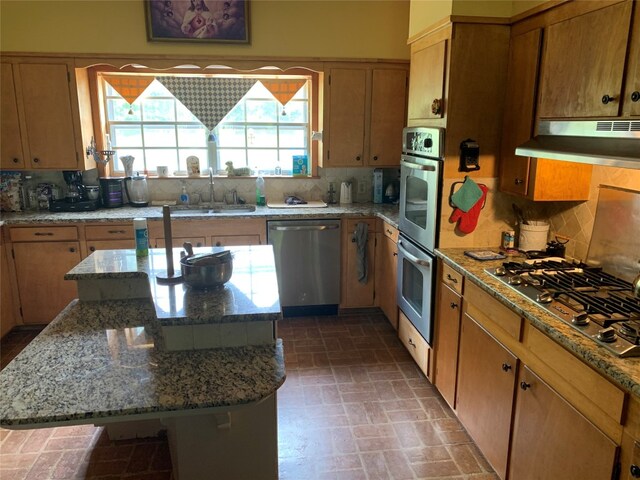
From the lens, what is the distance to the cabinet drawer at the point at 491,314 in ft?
6.55

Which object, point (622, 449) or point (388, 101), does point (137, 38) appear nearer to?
point (388, 101)

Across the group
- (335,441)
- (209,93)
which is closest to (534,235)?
(335,441)

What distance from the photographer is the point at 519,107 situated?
2.46 m

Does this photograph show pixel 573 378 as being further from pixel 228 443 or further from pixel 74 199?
pixel 74 199

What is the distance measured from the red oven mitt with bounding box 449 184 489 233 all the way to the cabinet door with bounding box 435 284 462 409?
1.19 ft

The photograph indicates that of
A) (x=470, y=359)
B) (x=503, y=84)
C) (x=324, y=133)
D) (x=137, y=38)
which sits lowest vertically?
(x=470, y=359)

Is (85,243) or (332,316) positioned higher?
(85,243)

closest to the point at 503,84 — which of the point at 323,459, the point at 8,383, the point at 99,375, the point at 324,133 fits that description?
the point at 324,133

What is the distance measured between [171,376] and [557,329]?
136cm

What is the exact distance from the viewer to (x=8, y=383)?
156cm

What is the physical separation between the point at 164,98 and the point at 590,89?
3.62 metres

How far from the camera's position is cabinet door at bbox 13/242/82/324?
377 centimetres

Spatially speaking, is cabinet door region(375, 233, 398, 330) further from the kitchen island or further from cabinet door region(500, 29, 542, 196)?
the kitchen island

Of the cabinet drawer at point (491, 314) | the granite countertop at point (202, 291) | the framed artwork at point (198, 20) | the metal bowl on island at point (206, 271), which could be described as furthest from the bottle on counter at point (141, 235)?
the framed artwork at point (198, 20)
